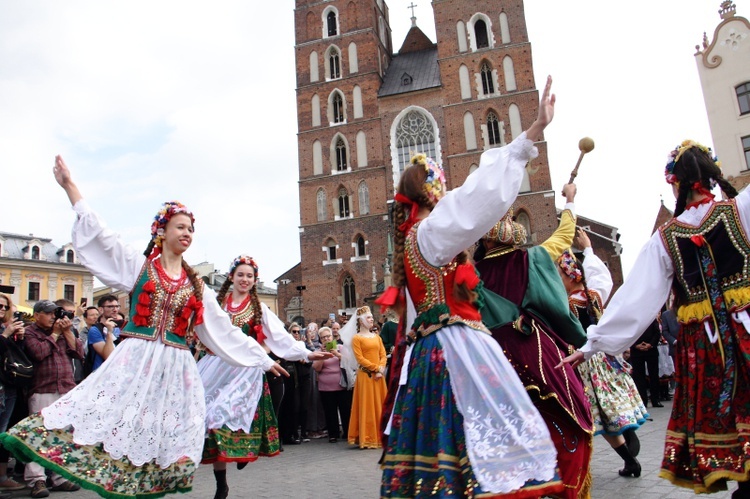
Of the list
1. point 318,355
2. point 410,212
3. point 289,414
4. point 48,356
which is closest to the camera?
point 410,212

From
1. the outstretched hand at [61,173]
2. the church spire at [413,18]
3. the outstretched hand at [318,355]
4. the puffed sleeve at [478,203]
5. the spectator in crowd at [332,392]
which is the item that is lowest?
the spectator in crowd at [332,392]

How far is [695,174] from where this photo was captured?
338cm

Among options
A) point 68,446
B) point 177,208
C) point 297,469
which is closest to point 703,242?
point 177,208

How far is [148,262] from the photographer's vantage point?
429 cm

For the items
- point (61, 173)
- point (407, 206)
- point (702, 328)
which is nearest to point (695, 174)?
point (702, 328)

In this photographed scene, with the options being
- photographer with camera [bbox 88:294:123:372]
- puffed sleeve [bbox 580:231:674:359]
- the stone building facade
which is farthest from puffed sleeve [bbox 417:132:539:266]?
the stone building facade

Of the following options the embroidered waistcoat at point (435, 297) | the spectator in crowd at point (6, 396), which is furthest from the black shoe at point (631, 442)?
the spectator in crowd at point (6, 396)

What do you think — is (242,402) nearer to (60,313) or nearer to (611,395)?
(60,313)

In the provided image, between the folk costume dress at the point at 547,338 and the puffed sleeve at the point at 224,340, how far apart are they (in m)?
1.93

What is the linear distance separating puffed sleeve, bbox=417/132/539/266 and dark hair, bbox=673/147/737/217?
1.24m

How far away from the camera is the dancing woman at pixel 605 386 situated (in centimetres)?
512

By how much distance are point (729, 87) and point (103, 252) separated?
97.6 ft

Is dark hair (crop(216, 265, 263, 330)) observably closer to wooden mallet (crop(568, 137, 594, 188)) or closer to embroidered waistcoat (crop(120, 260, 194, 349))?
embroidered waistcoat (crop(120, 260, 194, 349))

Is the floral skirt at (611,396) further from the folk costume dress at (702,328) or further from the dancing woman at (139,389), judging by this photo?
the dancing woman at (139,389)
